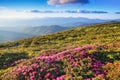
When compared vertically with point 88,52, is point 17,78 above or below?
below

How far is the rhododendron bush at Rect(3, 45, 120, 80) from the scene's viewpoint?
20.7 m

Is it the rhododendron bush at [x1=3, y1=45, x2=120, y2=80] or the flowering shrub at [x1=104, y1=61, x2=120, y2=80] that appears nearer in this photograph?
the flowering shrub at [x1=104, y1=61, x2=120, y2=80]

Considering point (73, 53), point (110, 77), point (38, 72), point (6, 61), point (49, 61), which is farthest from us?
point (6, 61)

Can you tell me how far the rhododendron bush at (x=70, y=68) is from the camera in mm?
20688

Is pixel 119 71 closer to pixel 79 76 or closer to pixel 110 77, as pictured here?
pixel 110 77

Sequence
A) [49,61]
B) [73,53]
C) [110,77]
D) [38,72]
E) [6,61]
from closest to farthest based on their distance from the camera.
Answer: [110,77], [38,72], [49,61], [73,53], [6,61]

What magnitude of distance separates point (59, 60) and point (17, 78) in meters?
5.48

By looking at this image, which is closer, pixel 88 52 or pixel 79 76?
pixel 79 76

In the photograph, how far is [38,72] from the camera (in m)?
22.7

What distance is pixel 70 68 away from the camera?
22.6m

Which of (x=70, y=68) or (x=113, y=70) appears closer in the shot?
(x=113, y=70)

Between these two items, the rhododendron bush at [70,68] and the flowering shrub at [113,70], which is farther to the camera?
the rhododendron bush at [70,68]

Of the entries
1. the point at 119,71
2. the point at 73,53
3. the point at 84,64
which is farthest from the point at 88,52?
the point at 119,71

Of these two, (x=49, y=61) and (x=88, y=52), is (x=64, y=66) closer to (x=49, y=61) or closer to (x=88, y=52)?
(x=49, y=61)
